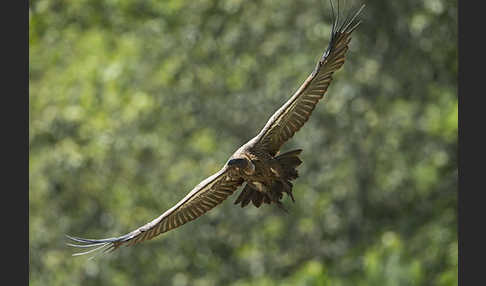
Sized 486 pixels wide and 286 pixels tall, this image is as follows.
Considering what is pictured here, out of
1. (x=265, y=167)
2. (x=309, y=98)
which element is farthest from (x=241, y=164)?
(x=309, y=98)

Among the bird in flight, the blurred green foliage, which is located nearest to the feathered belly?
the bird in flight

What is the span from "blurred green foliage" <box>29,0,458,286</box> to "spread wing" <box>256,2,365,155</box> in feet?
25.4

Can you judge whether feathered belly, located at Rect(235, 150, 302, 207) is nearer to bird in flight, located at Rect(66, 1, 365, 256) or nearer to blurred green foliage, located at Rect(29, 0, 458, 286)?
bird in flight, located at Rect(66, 1, 365, 256)

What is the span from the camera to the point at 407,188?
12539 mm

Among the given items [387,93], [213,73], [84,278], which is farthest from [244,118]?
[84,278]

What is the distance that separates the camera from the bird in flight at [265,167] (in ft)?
12.2

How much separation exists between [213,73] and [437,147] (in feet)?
9.51

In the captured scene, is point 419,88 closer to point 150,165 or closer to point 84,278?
point 150,165

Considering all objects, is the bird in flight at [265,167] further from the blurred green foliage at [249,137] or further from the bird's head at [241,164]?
the blurred green foliage at [249,137]

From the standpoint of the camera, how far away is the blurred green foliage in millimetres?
12289

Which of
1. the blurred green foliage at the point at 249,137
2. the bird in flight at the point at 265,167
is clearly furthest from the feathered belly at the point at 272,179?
the blurred green foliage at the point at 249,137

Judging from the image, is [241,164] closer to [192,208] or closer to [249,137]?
[192,208]

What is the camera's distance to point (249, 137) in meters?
12.1

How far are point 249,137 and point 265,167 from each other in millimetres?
8249
